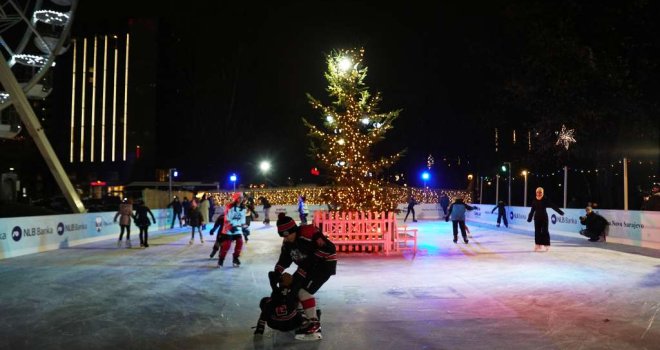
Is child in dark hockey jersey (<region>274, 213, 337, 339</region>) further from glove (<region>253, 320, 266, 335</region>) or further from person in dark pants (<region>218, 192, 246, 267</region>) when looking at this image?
person in dark pants (<region>218, 192, 246, 267</region>)

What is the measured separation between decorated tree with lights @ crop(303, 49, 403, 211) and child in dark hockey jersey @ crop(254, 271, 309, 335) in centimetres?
1078

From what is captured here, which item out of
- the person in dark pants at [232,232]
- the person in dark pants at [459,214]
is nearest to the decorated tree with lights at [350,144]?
the person in dark pants at [459,214]

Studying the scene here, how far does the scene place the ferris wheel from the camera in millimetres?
23000

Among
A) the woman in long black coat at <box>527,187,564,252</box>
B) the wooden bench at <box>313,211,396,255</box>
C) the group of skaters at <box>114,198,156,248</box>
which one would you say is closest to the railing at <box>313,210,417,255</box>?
the wooden bench at <box>313,211,396,255</box>

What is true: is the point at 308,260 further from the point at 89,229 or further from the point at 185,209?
the point at 185,209

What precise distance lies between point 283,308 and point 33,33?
22.4 m

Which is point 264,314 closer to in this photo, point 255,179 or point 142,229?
point 142,229

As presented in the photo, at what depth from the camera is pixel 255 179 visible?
2276 inches

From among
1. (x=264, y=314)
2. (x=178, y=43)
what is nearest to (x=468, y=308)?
(x=264, y=314)

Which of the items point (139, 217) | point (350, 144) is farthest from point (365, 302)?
point (139, 217)

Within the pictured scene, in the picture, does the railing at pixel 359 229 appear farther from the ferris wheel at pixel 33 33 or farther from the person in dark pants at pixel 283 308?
the ferris wheel at pixel 33 33

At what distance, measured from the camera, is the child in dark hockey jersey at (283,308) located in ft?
20.6

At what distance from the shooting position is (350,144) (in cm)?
1722

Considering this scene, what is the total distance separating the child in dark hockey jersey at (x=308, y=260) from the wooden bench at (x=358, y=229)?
9.35 m
